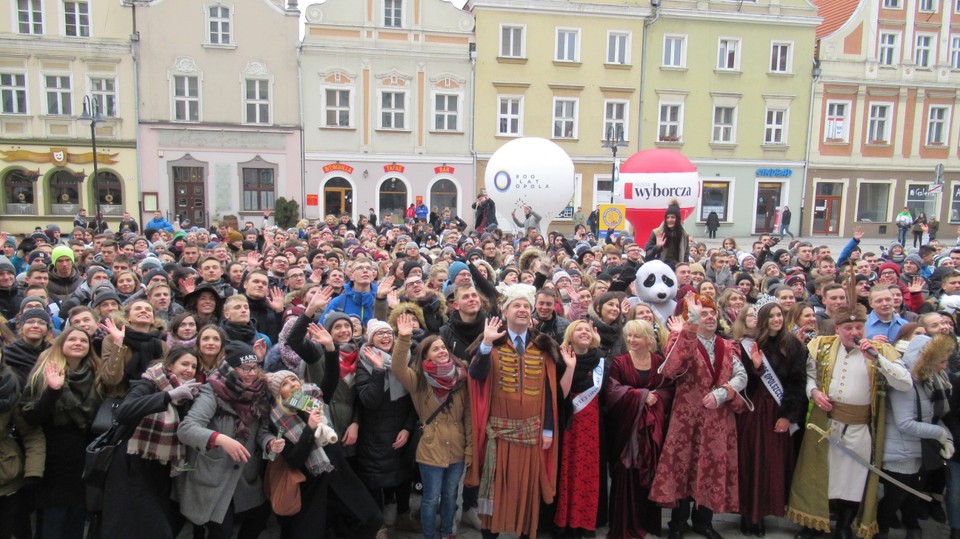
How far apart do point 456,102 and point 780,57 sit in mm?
14750

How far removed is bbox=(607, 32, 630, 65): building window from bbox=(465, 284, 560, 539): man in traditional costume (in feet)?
82.0

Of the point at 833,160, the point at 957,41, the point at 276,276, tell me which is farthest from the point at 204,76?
the point at 957,41

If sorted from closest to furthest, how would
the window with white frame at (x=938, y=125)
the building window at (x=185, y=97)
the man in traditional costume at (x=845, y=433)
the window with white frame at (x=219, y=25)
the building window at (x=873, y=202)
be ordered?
the man in traditional costume at (x=845, y=433), the building window at (x=185, y=97), the window with white frame at (x=219, y=25), the window with white frame at (x=938, y=125), the building window at (x=873, y=202)

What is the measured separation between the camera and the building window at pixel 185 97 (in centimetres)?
2419

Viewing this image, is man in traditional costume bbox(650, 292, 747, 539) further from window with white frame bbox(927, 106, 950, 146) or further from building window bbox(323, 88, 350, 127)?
window with white frame bbox(927, 106, 950, 146)

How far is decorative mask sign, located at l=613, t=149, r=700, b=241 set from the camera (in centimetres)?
1358

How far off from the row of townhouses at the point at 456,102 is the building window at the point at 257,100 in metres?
0.06

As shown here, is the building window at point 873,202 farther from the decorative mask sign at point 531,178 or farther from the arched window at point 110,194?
the arched window at point 110,194

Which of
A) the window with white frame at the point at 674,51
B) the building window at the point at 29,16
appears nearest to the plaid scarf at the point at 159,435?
the building window at the point at 29,16

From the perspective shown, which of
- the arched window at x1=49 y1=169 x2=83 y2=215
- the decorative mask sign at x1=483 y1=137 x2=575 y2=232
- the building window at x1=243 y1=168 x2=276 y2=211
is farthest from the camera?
the building window at x1=243 y1=168 x2=276 y2=211

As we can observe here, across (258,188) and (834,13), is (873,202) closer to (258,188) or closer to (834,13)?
(834,13)

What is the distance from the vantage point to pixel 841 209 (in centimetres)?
2944

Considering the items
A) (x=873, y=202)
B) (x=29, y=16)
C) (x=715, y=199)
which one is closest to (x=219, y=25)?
(x=29, y=16)

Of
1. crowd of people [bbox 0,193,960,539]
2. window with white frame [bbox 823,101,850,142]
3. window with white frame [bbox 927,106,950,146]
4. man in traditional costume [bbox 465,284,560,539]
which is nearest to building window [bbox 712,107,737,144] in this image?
window with white frame [bbox 823,101,850,142]
